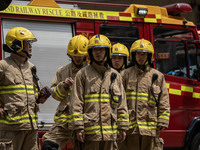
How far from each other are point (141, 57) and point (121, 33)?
1.82 meters

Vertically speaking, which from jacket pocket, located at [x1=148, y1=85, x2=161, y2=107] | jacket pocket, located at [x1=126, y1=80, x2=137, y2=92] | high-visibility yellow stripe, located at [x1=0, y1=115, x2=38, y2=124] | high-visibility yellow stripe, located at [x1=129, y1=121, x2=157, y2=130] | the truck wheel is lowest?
the truck wheel

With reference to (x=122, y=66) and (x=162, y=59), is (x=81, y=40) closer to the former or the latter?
(x=122, y=66)

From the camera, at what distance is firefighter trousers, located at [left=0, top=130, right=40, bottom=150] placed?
5.60 metres

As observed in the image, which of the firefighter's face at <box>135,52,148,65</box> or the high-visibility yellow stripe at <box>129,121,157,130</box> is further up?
the firefighter's face at <box>135,52,148,65</box>

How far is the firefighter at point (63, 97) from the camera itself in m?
5.92

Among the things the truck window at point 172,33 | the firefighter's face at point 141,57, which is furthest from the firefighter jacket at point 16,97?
the truck window at point 172,33

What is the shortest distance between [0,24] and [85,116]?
110 inches

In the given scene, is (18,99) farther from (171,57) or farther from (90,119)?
(171,57)

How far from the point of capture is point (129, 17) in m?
8.47

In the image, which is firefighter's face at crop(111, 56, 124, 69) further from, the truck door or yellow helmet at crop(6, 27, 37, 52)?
yellow helmet at crop(6, 27, 37, 52)

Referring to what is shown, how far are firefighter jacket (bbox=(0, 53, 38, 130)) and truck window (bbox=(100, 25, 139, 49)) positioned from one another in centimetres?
256

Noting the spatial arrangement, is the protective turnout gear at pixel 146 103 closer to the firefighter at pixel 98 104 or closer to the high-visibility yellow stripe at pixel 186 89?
the firefighter at pixel 98 104

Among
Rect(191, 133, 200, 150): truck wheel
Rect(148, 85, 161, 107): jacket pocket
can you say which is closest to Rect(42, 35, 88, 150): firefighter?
Rect(148, 85, 161, 107): jacket pocket

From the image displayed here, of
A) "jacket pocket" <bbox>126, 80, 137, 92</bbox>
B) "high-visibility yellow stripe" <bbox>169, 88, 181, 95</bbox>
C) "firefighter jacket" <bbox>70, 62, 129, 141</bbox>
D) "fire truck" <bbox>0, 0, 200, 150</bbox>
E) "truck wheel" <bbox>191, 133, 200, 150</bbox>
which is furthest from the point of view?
"truck wheel" <bbox>191, 133, 200, 150</bbox>
